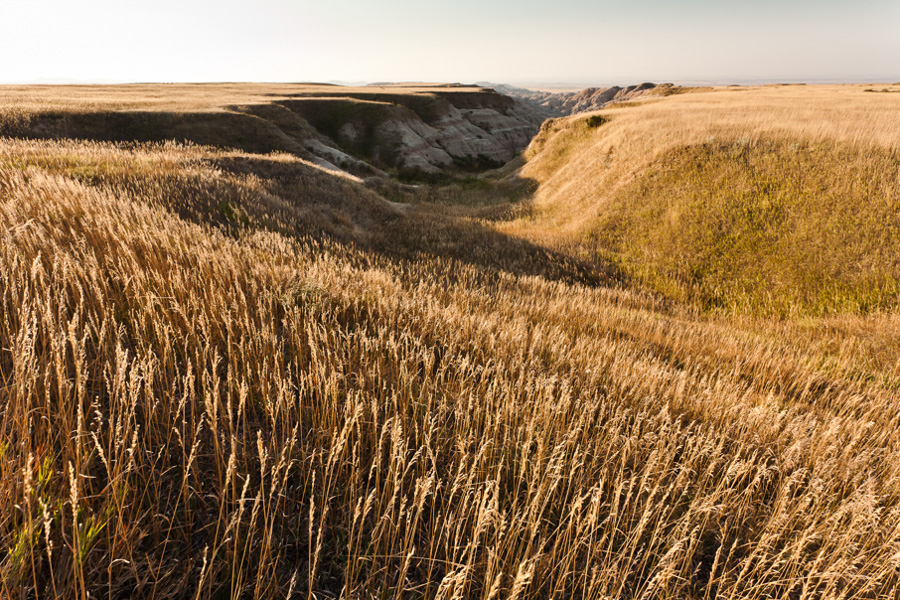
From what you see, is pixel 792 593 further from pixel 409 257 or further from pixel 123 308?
pixel 409 257

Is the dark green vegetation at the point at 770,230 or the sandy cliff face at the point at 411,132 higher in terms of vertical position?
the sandy cliff face at the point at 411,132

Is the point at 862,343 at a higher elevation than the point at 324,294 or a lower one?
lower

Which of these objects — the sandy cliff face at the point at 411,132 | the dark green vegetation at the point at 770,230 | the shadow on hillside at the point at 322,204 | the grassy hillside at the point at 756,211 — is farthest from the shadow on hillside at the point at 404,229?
the sandy cliff face at the point at 411,132

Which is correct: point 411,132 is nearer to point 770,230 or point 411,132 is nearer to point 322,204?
point 322,204

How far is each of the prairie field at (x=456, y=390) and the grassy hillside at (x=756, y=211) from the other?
0.35ft

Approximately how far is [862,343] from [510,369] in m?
9.33

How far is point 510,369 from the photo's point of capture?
→ 4.17 metres

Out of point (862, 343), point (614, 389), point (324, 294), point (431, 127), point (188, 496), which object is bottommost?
point (862, 343)

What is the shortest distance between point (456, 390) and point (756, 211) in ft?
52.1

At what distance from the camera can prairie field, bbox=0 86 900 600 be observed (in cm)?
193

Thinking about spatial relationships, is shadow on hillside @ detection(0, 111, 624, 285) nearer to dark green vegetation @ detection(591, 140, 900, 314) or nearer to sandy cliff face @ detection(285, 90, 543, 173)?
dark green vegetation @ detection(591, 140, 900, 314)

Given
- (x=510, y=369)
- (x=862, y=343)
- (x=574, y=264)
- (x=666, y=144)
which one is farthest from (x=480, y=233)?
(x=510, y=369)

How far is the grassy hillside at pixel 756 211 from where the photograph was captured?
1143 cm

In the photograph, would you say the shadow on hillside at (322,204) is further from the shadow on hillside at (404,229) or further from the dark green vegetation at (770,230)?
the dark green vegetation at (770,230)
